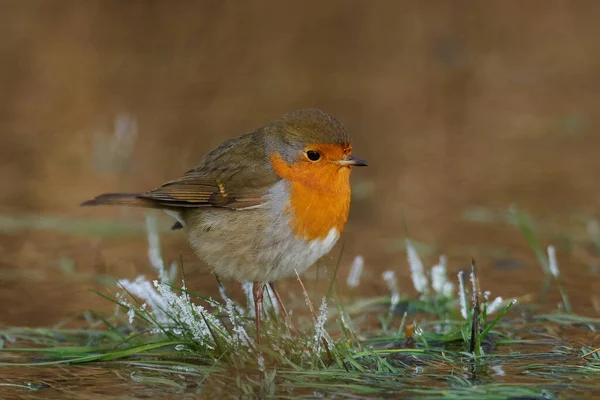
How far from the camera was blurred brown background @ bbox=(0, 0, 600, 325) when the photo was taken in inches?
270

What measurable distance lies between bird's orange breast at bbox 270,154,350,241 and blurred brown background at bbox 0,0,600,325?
109 cm

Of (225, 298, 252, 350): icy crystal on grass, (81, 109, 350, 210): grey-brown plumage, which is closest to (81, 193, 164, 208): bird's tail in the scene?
(81, 109, 350, 210): grey-brown plumage

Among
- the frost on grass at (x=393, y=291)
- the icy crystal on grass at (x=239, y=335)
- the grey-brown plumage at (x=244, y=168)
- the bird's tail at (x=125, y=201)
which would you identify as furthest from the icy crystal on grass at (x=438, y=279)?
the bird's tail at (x=125, y=201)

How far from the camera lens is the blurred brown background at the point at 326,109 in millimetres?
6848

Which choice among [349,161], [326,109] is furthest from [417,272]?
[326,109]

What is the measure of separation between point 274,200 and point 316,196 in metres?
0.20

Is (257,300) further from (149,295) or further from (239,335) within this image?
(149,295)

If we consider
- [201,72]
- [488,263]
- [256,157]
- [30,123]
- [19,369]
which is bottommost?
[19,369]

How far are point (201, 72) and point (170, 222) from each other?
4.18m

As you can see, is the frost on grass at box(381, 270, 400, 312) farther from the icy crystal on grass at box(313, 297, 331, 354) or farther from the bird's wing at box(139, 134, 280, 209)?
the icy crystal on grass at box(313, 297, 331, 354)

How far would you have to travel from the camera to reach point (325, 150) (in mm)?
4848

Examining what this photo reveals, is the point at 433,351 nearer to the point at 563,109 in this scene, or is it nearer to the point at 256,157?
the point at 256,157

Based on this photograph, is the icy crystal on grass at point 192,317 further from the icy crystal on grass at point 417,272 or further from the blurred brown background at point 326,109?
the blurred brown background at point 326,109

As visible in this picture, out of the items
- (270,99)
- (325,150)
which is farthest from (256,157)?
(270,99)
